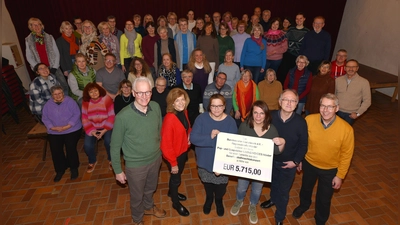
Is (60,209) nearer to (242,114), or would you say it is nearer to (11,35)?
(242,114)

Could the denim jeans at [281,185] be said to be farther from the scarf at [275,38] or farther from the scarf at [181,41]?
the scarf at [275,38]

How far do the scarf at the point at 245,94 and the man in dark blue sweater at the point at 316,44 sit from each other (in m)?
2.40

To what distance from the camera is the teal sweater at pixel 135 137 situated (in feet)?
9.07

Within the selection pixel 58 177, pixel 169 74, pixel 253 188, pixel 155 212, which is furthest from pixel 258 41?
pixel 58 177

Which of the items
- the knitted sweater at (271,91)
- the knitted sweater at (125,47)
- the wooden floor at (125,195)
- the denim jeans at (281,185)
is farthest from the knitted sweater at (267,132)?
the knitted sweater at (125,47)

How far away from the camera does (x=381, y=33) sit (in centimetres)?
845

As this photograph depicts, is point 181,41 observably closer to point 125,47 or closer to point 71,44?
point 125,47

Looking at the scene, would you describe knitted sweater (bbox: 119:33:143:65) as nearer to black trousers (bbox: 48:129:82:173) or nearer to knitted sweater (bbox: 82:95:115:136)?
knitted sweater (bbox: 82:95:115:136)

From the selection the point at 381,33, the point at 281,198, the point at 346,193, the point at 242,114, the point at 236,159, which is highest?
the point at 381,33

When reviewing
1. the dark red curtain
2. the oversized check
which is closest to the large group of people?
the oversized check

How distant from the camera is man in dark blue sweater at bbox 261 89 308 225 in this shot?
9.56 feet

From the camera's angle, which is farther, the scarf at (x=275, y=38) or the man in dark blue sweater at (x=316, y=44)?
the scarf at (x=275, y=38)

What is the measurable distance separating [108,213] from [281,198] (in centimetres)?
258

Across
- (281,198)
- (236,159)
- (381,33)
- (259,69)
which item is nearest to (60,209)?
(236,159)
